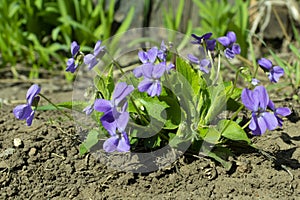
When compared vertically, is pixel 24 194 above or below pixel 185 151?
below

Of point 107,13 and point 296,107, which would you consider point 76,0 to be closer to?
point 107,13

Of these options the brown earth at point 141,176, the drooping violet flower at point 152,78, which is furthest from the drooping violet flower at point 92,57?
the brown earth at point 141,176

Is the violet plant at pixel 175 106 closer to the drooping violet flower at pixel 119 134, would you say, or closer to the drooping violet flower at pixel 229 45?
the drooping violet flower at pixel 229 45

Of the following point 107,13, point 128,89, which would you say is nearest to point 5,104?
point 107,13

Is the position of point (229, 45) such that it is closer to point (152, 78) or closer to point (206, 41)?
point (206, 41)

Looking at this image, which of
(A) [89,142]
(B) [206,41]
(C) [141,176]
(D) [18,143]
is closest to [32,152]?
(D) [18,143]

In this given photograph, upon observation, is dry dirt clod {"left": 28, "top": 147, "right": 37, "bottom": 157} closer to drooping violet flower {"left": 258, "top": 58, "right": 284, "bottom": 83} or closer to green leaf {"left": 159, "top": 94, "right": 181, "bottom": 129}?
green leaf {"left": 159, "top": 94, "right": 181, "bottom": 129}
